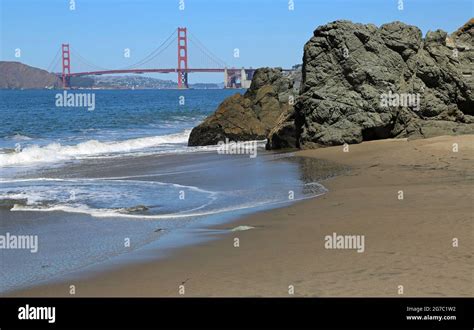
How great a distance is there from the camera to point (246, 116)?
26.5 meters

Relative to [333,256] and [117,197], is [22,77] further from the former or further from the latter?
[333,256]

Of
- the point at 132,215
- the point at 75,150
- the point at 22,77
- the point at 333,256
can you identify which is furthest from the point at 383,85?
the point at 22,77

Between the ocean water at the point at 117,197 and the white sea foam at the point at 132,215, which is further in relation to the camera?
the white sea foam at the point at 132,215

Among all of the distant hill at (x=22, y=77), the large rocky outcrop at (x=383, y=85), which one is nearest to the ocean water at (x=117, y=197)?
the large rocky outcrop at (x=383, y=85)

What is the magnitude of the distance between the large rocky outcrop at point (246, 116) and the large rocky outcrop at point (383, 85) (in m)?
3.83

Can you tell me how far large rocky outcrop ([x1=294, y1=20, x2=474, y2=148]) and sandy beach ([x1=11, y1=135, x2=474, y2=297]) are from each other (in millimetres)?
7362

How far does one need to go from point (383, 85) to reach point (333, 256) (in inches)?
506

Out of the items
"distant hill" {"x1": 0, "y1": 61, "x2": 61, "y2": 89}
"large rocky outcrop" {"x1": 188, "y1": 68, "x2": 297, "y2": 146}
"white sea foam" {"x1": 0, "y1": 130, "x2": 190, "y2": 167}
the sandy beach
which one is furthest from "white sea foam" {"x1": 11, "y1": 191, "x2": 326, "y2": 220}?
"distant hill" {"x1": 0, "y1": 61, "x2": 61, "y2": 89}

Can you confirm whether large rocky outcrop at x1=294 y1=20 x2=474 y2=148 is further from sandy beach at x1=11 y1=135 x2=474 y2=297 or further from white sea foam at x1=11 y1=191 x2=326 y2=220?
white sea foam at x1=11 y1=191 x2=326 y2=220

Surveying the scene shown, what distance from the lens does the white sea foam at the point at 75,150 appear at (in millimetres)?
21283

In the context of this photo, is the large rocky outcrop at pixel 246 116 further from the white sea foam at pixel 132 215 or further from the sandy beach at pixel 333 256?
the sandy beach at pixel 333 256

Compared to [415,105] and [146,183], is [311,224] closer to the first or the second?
[146,183]

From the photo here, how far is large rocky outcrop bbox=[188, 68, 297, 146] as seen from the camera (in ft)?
82.8
